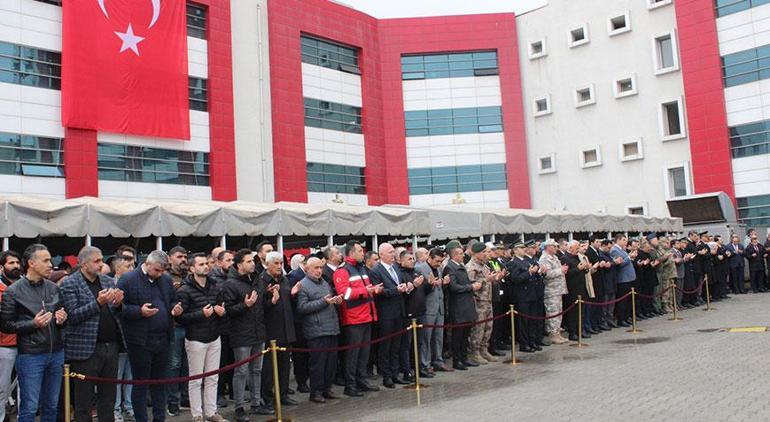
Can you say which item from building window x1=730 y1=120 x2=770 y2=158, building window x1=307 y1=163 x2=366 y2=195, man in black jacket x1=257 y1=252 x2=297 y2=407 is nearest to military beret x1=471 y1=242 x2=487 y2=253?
man in black jacket x1=257 y1=252 x2=297 y2=407

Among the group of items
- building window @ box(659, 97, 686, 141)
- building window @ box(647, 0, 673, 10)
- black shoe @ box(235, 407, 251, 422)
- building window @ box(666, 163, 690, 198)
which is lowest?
black shoe @ box(235, 407, 251, 422)

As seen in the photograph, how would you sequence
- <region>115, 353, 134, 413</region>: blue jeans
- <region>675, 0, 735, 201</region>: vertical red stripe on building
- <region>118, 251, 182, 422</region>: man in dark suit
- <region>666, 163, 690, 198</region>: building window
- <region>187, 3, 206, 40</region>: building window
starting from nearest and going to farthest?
<region>118, 251, 182, 422</region>: man in dark suit
<region>115, 353, 134, 413</region>: blue jeans
<region>187, 3, 206, 40</region>: building window
<region>675, 0, 735, 201</region>: vertical red stripe on building
<region>666, 163, 690, 198</region>: building window

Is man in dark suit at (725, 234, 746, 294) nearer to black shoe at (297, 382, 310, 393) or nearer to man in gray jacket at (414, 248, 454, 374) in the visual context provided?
man in gray jacket at (414, 248, 454, 374)

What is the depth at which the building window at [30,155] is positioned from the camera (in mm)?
22703

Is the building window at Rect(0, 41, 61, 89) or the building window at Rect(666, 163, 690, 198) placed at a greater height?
the building window at Rect(0, 41, 61, 89)

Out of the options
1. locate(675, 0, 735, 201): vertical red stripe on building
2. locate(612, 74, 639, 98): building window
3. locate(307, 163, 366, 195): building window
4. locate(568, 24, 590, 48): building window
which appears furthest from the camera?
locate(568, 24, 590, 48): building window

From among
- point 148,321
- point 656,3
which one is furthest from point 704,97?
point 148,321

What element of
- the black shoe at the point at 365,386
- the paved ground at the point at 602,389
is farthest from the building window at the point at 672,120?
the black shoe at the point at 365,386

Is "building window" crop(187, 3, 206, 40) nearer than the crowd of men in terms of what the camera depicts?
No

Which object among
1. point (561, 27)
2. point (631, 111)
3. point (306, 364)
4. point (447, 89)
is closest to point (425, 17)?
point (447, 89)

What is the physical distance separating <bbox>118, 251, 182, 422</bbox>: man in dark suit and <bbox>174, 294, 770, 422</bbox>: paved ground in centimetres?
138

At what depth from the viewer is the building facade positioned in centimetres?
2461

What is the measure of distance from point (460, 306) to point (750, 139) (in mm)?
26170

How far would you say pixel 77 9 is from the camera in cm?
2430
